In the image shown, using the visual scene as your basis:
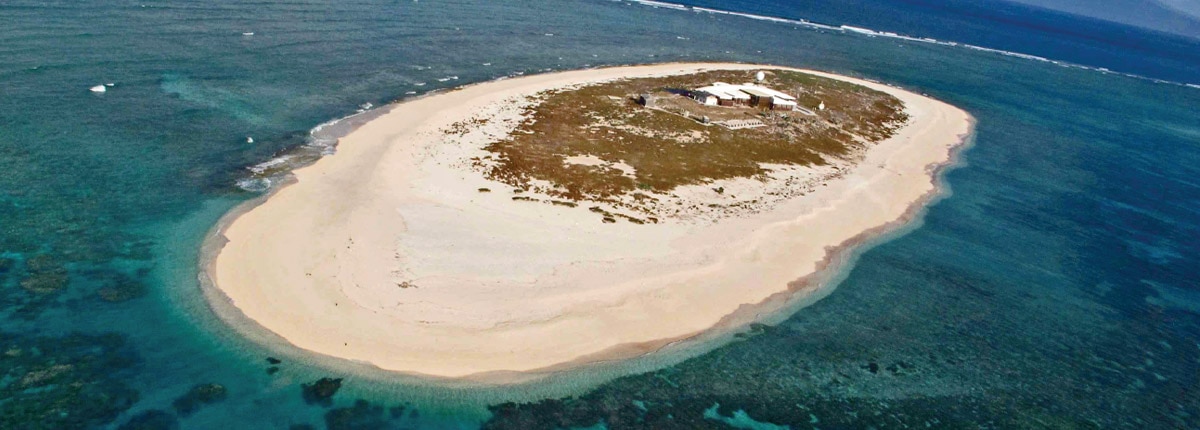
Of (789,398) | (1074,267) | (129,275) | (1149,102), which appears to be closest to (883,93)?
(1074,267)

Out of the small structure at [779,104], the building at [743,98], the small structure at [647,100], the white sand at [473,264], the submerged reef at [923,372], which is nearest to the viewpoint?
the submerged reef at [923,372]

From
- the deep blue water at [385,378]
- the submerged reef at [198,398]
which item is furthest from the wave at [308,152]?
the submerged reef at [198,398]

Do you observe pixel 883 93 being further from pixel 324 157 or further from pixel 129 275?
pixel 129 275

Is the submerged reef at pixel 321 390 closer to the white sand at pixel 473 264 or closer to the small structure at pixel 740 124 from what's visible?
the white sand at pixel 473 264

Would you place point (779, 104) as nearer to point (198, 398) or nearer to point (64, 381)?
point (198, 398)

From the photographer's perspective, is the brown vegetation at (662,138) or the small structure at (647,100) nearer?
the brown vegetation at (662,138)

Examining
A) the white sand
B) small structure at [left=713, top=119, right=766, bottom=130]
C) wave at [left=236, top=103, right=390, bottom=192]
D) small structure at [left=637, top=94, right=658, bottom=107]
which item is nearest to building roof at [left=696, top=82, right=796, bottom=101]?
small structure at [left=713, top=119, right=766, bottom=130]

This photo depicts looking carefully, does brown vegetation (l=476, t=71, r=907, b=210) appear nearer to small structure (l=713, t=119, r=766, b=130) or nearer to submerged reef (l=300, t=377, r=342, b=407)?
small structure (l=713, t=119, r=766, b=130)
